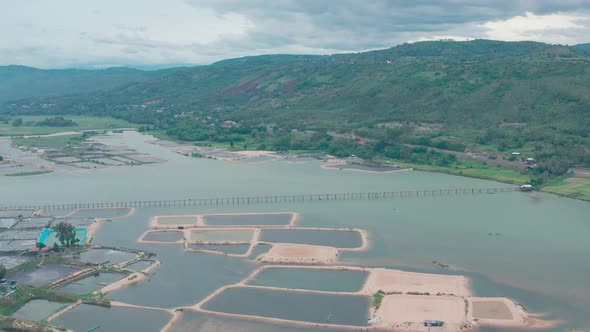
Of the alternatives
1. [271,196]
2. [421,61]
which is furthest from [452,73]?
[271,196]

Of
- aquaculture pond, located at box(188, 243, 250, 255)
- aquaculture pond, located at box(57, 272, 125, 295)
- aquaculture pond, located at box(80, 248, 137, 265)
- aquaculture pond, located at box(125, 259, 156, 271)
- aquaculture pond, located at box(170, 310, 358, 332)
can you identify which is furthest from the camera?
aquaculture pond, located at box(188, 243, 250, 255)

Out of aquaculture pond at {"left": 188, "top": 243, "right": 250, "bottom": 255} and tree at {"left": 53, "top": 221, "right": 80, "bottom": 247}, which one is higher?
tree at {"left": 53, "top": 221, "right": 80, "bottom": 247}

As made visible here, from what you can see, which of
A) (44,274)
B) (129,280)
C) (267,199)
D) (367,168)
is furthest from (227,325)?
(367,168)

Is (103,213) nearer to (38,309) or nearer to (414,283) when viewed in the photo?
(38,309)

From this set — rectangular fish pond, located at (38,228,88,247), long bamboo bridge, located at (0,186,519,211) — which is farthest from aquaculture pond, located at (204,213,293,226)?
rectangular fish pond, located at (38,228,88,247)

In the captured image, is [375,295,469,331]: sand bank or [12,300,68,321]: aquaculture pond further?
[12,300,68,321]: aquaculture pond

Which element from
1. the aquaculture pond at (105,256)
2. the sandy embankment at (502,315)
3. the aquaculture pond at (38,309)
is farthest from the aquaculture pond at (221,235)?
the sandy embankment at (502,315)

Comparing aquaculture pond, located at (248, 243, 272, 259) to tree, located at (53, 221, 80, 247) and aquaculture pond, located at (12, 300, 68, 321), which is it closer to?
tree, located at (53, 221, 80, 247)
